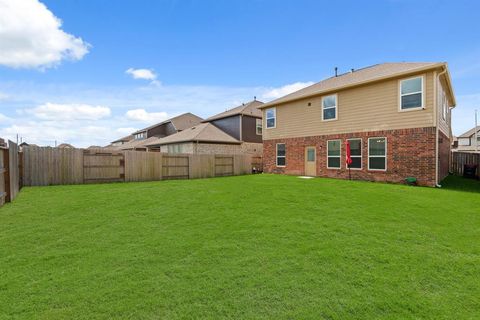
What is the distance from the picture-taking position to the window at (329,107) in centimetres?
1383

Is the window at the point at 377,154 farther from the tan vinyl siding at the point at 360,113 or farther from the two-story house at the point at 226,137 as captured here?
the two-story house at the point at 226,137

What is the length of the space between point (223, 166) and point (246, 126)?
24.6ft

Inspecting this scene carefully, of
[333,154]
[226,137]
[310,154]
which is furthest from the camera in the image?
[226,137]

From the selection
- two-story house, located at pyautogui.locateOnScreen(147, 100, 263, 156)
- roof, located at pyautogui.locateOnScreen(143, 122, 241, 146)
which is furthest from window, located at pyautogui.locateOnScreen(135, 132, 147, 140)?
roof, located at pyautogui.locateOnScreen(143, 122, 241, 146)

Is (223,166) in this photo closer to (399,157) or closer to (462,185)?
(399,157)

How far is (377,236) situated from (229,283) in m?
3.16

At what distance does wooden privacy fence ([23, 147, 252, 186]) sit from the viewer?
10727 mm

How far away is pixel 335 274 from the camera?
10.5 ft

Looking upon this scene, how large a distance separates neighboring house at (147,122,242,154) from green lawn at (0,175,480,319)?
47.0ft

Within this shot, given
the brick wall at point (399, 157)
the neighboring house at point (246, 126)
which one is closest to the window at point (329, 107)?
the brick wall at point (399, 157)

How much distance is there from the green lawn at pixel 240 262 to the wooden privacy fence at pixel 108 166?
5140mm

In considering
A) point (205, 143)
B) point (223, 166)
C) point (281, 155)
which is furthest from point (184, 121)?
point (281, 155)

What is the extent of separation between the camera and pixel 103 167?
12461 mm

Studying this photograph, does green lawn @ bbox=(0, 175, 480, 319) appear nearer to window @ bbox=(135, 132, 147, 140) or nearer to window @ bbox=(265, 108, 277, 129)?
window @ bbox=(265, 108, 277, 129)
